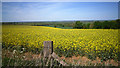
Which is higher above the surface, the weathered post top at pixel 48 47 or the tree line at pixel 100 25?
the tree line at pixel 100 25

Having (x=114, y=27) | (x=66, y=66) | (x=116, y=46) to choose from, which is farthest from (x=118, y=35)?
(x=66, y=66)

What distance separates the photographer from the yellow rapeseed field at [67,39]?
4.15m

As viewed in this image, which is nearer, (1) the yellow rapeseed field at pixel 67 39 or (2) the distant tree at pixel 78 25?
(1) the yellow rapeseed field at pixel 67 39

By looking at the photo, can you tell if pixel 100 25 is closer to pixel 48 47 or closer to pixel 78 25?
pixel 78 25

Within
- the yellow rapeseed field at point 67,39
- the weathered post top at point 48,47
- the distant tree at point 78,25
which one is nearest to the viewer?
the weathered post top at point 48,47

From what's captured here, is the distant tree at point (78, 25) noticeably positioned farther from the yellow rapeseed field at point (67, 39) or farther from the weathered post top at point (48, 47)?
the weathered post top at point (48, 47)

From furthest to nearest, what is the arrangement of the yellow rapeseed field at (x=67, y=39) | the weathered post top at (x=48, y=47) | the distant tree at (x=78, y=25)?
1. the distant tree at (x=78, y=25)
2. the yellow rapeseed field at (x=67, y=39)
3. the weathered post top at (x=48, y=47)

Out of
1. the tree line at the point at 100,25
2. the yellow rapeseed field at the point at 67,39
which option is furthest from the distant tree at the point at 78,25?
the yellow rapeseed field at the point at 67,39

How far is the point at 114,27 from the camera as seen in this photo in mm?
5199

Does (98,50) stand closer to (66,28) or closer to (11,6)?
(66,28)

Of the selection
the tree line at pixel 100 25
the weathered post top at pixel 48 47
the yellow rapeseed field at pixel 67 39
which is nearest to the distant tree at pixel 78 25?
the tree line at pixel 100 25

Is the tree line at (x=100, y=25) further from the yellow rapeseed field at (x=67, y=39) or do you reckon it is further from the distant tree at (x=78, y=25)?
the yellow rapeseed field at (x=67, y=39)

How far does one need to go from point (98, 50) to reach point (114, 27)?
1859 mm

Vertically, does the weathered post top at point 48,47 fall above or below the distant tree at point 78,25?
below
